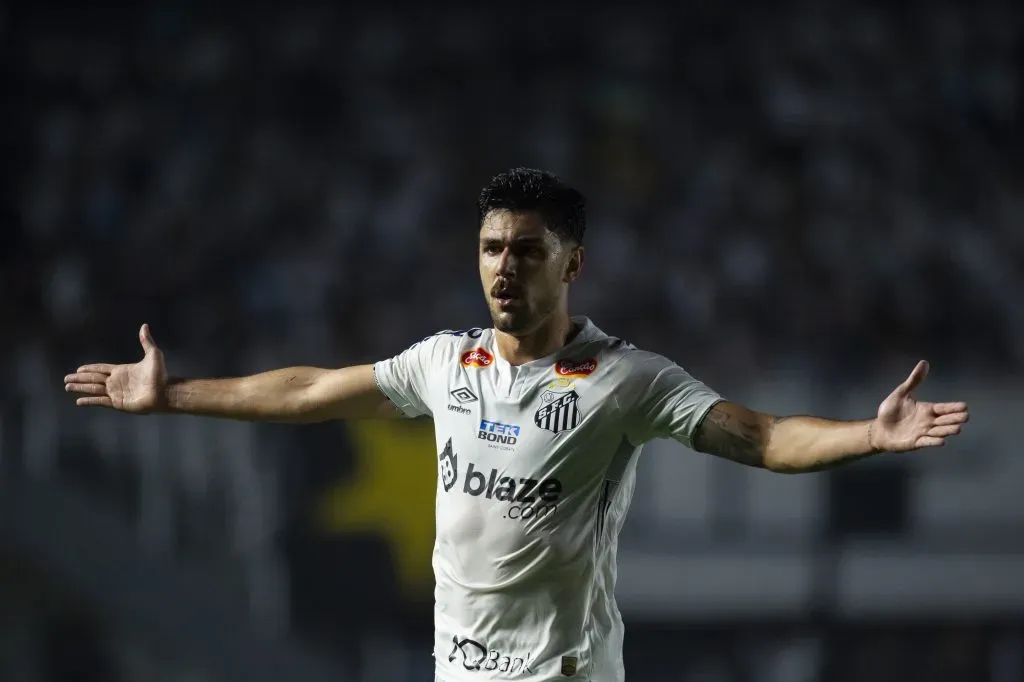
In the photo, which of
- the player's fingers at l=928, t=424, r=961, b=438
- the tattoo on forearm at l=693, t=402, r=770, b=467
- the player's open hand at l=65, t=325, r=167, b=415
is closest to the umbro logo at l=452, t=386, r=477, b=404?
the tattoo on forearm at l=693, t=402, r=770, b=467

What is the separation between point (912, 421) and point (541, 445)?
1.09 meters

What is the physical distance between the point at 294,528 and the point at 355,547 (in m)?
0.37

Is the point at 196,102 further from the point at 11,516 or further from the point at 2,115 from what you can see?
the point at 11,516

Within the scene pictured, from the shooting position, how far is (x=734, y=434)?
3.65 m

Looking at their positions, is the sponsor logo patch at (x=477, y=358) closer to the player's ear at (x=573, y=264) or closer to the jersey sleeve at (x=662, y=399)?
the player's ear at (x=573, y=264)

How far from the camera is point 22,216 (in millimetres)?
8938

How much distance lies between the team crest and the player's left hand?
2.99ft

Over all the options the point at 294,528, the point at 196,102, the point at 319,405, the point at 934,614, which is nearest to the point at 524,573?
the point at 319,405

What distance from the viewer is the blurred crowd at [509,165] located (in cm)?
837

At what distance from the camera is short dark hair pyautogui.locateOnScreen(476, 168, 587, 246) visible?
392cm

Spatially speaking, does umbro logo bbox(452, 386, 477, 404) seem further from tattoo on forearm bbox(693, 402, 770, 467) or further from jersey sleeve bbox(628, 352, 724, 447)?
tattoo on forearm bbox(693, 402, 770, 467)

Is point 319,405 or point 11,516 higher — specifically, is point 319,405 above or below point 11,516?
above

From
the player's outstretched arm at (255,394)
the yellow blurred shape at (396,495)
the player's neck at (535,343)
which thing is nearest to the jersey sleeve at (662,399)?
the player's neck at (535,343)

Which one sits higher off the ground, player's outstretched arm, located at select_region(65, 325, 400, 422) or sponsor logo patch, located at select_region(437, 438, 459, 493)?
player's outstretched arm, located at select_region(65, 325, 400, 422)
